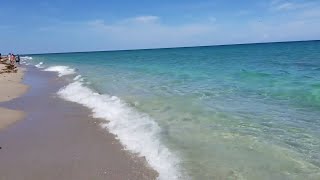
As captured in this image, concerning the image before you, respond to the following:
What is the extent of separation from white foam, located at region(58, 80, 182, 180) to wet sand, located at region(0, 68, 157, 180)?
0.23 meters

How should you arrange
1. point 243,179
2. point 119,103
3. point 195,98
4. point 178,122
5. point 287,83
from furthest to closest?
1. point 287,83
2. point 195,98
3. point 119,103
4. point 178,122
5. point 243,179

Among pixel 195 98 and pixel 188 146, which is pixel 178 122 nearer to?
pixel 188 146

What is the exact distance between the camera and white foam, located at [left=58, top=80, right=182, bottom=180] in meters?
6.57

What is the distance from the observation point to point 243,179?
19.2ft

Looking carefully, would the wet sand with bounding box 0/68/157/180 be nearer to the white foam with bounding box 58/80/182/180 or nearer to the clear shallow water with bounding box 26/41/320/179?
the white foam with bounding box 58/80/182/180

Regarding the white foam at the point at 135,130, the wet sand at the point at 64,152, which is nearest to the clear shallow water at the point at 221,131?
the white foam at the point at 135,130

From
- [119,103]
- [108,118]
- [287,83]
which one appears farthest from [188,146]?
[287,83]

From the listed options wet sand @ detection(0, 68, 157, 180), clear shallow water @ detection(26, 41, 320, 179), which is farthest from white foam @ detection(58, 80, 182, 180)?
wet sand @ detection(0, 68, 157, 180)

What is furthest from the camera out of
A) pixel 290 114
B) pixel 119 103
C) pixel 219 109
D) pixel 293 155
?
pixel 119 103

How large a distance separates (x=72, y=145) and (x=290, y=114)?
245 inches

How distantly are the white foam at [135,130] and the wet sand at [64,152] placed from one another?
226 millimetres

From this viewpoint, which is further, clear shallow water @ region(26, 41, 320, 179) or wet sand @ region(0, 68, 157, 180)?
clear shallow water @ region(26, 41, 320, 179)

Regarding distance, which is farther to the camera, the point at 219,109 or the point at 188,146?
the point at 219,109

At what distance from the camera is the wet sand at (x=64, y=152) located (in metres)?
6.23
